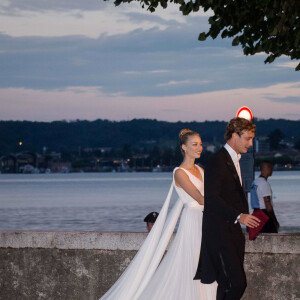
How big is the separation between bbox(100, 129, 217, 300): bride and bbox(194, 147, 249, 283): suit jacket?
441 millimetres

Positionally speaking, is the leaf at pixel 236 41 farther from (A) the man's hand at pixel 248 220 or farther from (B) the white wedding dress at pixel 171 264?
(A) the man's hand at pixel 248 220

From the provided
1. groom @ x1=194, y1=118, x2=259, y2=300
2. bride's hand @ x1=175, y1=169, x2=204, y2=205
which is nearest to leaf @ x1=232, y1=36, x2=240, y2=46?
bride's hand @ x1=175, y1=169, x2=204, y2=205

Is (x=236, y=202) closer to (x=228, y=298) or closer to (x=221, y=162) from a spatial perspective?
(x=221, y=162)

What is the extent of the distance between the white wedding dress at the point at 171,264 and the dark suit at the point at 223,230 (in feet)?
1.41

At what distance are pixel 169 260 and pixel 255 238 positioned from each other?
111cm

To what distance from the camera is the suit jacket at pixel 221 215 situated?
259 inches

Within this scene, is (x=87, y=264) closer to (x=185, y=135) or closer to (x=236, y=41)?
(x=185, y=135)

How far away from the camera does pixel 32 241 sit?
28.4ft

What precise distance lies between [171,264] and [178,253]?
0.15 m

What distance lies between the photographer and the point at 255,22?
31.2 ft

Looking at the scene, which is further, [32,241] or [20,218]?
[20,218]

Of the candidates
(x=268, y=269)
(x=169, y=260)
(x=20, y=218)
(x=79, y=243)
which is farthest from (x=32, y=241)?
(x=20, y=218)

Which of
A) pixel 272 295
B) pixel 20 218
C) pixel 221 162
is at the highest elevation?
pixel 221 162

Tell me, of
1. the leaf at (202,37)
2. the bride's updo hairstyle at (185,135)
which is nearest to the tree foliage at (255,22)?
the leaf at (202,37)
